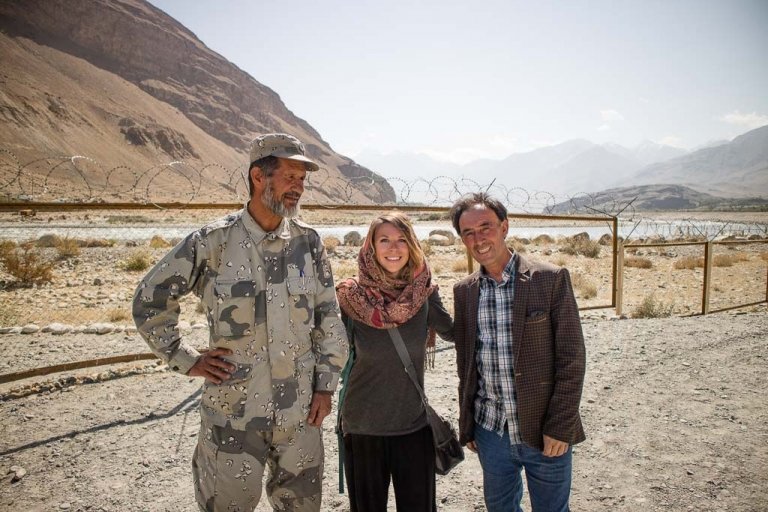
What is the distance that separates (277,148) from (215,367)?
1066 millimetres

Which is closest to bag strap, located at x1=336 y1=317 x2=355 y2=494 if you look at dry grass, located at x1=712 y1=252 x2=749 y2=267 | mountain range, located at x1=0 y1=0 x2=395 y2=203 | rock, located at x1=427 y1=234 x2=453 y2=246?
dry grass, located at x1=712 y1=252 x2=749 y2=267

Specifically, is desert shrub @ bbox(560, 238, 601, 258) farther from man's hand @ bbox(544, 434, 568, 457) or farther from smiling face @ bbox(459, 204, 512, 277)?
man's hand @ bbox(544, 434, 568, 457)

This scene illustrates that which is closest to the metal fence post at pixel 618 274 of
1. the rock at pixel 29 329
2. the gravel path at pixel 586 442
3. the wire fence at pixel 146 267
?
the wire fence at pixel 146 267

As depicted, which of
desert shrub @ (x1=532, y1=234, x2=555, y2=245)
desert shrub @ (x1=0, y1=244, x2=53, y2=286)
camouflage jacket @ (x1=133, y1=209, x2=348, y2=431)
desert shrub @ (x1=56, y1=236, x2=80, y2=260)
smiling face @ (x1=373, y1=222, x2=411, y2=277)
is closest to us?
camouflage jacket @ (x1=133, y1=209, x2=348, y2=431)

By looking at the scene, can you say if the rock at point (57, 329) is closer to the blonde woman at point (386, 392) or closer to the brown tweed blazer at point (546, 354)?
the blonde woman at point (386, 392)

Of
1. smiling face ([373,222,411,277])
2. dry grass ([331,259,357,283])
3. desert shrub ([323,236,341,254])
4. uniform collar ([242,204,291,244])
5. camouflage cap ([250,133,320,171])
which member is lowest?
dry grass ([331,259,357,283])

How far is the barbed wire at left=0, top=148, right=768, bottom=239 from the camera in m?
5.82

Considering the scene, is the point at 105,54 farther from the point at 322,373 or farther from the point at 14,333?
the point at 322,373

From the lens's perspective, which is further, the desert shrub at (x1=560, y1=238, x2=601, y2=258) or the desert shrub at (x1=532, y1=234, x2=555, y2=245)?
the desert shrub at (x1=532, y1=234, x2=555, y2=245)

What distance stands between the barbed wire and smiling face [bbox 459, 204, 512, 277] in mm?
204

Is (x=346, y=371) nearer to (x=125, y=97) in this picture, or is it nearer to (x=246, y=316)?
(x=246, y=316)

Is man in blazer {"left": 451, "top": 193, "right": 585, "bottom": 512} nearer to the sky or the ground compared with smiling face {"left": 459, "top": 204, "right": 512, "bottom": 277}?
nearer to the ground

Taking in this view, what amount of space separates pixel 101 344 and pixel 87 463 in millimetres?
3629

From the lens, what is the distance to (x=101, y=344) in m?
6.59
